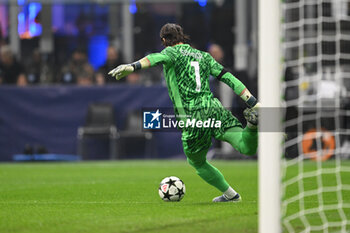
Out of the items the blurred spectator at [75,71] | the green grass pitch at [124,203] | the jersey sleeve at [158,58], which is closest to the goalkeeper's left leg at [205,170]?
the green grass pitch at [124,203]

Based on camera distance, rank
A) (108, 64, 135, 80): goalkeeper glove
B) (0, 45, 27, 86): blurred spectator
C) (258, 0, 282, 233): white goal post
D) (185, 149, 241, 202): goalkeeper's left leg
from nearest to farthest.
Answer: (258, 0, 282, 233): white goal post → (108, 64, 135, 80): goalkeeper glove → (185, 149, 241, 202): goalkeeper's left leg → (0, 45, 27, 86): blurred spectator

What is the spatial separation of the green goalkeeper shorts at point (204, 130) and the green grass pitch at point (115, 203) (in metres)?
0.62

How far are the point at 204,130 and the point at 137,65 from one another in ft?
3.59

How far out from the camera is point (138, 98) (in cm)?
1720

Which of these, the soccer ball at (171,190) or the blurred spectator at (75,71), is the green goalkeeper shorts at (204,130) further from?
the blurred spectator at (75,71)

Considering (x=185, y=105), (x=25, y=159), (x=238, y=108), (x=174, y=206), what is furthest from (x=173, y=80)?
(x=25, y=159)

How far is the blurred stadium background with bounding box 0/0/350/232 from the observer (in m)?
9.18

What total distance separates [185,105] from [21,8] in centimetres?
1543

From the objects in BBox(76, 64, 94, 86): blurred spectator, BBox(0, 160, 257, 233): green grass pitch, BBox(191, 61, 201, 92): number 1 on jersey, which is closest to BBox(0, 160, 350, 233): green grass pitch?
BBox(0, 160, 257, 233): green grass pitch

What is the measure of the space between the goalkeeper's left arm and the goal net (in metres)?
1.27

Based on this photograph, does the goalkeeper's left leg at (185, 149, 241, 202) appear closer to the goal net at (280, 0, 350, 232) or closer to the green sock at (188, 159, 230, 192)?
the green sock at (188, 159, 230, 192)

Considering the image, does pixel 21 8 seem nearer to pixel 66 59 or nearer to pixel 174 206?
pixel 66 59

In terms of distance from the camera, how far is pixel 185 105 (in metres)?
7.64

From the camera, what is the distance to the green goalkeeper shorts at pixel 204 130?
24.7 ft
